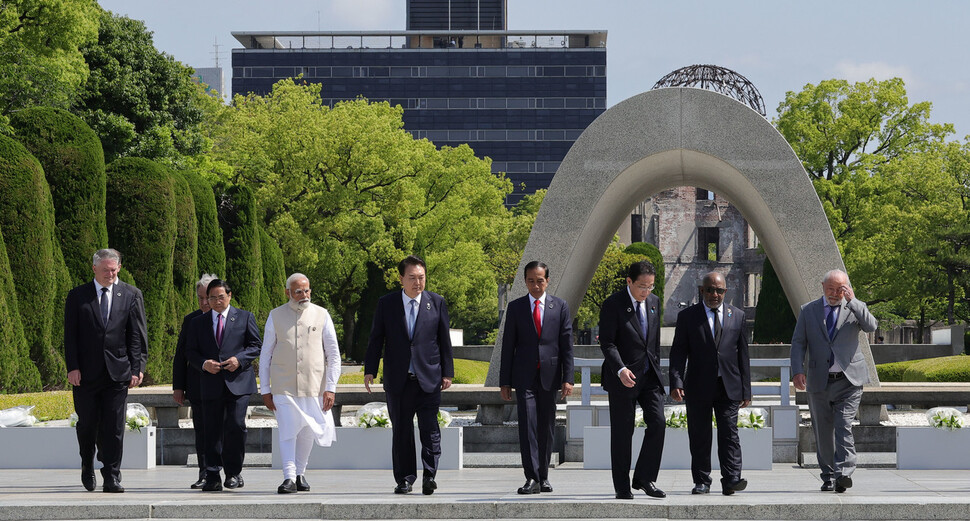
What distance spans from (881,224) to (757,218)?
64.3 feet

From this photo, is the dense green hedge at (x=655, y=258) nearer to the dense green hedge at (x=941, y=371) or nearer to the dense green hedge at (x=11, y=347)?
the dense green hedge at (x=941, y=371)

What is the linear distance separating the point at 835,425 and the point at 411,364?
3.48 m

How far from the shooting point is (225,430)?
9.70m

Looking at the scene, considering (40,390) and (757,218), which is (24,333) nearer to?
(40,390)

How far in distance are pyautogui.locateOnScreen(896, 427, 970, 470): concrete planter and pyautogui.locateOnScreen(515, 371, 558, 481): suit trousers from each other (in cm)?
447

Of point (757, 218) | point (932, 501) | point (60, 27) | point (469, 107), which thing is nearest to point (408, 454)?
point (932, 501)

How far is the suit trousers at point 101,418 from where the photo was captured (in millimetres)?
9500

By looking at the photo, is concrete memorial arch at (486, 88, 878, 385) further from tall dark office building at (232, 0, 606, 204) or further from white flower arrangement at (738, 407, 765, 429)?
tall dark office building at (232, 0, 606, 204)

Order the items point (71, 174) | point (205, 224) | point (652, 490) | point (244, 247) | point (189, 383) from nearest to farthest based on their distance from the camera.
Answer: point (652, 490), point (189, 383), point (71, 174), point (205, 224), point (244, 247)

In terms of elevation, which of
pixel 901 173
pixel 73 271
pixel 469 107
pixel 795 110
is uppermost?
pixel 469 107

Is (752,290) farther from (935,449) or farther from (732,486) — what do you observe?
(732,486)

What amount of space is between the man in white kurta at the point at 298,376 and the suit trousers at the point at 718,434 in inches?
114

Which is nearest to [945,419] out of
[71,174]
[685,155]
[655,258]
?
[685,155]

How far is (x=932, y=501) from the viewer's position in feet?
27.3
